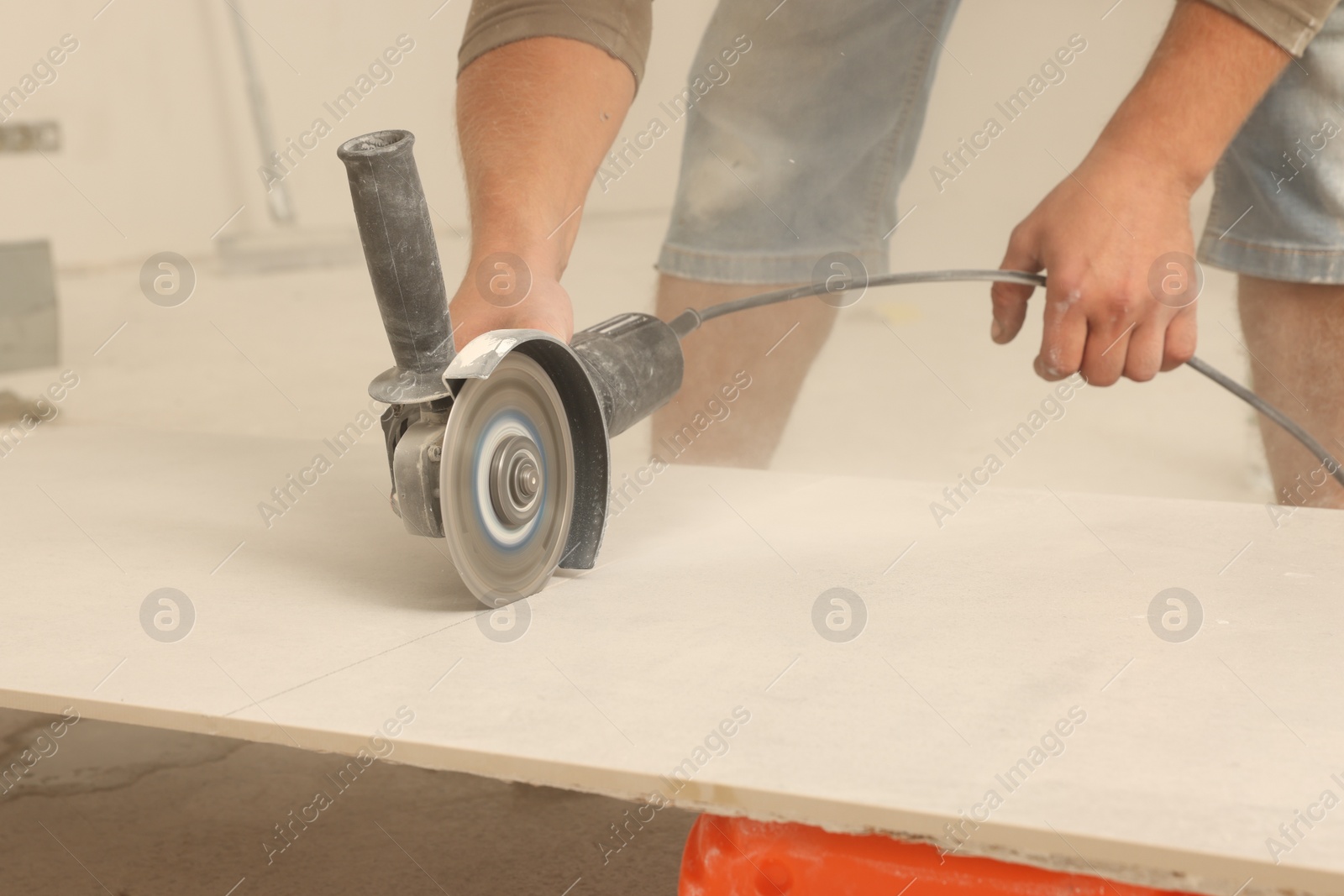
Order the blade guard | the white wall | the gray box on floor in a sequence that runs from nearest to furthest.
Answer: the blade guard
the gray box on floor
the white wall

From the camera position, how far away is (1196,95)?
1347 mm

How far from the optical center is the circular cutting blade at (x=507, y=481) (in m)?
0.93

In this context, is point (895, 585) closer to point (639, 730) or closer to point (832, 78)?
point (639, 730)

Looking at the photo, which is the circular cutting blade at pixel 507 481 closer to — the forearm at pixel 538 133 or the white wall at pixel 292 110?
the forearm at pixel 538 133

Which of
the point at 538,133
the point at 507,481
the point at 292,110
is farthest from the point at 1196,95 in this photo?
the point at 292,110

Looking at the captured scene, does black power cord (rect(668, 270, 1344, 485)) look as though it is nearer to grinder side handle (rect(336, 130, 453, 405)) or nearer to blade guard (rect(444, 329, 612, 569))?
blade guard (rect(444, 329, 612, 569))

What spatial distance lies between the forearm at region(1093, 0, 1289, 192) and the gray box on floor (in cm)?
264

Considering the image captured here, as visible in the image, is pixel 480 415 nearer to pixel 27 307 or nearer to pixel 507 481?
pixel 507 481

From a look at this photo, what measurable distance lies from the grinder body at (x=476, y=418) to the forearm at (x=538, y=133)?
0.33 m

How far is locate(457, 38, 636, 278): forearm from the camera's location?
4.56 feet

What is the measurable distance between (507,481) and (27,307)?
8.41ft

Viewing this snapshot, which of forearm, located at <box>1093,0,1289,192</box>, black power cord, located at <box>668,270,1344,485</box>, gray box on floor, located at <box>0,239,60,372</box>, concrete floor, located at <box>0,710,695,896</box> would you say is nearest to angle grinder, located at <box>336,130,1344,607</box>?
black power cord, located at <box>668,270,1344,485</box>

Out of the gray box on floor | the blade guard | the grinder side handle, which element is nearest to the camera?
the grinder side handle

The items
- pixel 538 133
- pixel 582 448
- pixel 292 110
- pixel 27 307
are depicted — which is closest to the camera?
pixel 582 448
